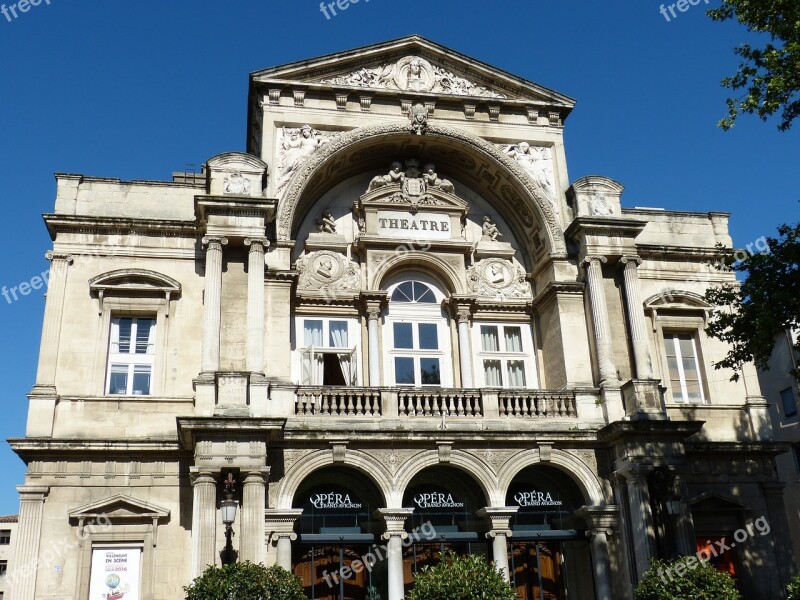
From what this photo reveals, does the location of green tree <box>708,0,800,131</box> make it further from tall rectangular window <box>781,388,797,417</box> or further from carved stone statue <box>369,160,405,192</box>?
tall rectangular window <box>781,388,797,417</box>

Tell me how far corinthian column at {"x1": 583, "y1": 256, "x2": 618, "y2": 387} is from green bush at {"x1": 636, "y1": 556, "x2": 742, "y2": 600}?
5.09 metres

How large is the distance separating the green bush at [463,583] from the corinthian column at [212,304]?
23.4 ft

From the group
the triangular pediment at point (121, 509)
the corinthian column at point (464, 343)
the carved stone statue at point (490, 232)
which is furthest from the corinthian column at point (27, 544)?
the carved stone statue at point (490, 232)

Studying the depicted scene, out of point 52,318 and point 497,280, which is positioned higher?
point 497,280

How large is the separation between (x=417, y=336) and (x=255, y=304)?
526 centimetres

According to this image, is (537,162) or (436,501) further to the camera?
(537,162)

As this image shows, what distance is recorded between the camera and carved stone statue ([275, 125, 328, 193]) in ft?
79.7

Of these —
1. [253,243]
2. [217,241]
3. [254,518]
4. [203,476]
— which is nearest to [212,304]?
[217,241]

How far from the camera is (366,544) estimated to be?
2161 cm

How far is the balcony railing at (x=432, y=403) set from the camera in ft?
70.6

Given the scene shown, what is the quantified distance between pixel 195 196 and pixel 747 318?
13.7 meters

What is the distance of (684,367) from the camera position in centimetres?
2548

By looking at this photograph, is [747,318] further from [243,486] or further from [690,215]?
[243,486]

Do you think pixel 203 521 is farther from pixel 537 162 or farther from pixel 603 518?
pixel 537 162
